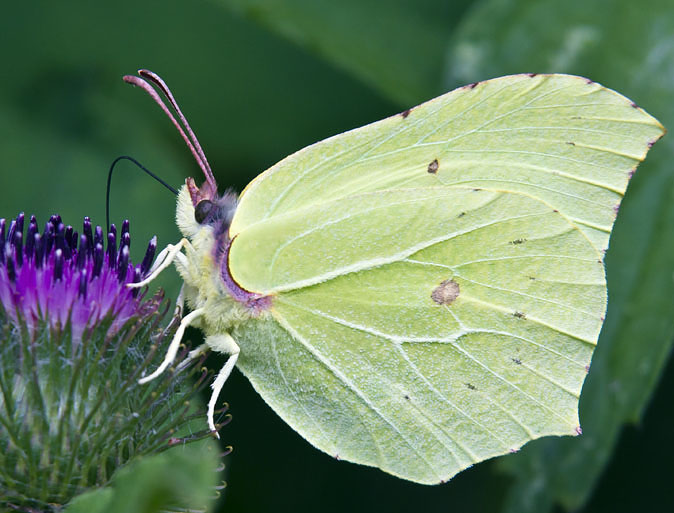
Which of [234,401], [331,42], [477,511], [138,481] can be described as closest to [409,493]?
[477,511]

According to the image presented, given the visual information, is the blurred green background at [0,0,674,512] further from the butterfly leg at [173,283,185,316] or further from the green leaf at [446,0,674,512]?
the butterfly leg at [173,283,185,316]

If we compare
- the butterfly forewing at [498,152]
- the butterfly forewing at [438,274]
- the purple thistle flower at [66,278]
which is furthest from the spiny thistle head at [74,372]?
the butterfly forewing at [498,152]

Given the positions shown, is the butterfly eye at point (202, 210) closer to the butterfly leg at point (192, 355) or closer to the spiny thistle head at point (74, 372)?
the spiny thistle head at point (74, 372)

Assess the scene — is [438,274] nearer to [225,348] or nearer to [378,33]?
[225,348]

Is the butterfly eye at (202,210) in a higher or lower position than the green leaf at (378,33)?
lower

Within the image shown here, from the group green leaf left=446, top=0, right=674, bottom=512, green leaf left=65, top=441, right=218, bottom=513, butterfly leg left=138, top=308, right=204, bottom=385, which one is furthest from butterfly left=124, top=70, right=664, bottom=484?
green leaf left=65, top=441, right=218, bottom=513

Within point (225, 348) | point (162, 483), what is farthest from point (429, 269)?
point (162, 483)

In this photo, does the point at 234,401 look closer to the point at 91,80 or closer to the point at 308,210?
the point at 308,210
